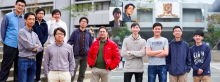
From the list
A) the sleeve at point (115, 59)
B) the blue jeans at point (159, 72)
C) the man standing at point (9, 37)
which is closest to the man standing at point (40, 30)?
the man standing at point (9, 37)

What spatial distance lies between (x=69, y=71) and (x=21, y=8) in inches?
56.6

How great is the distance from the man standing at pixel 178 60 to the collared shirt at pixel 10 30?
282cm

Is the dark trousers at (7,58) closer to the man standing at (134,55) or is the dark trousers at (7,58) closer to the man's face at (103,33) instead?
the man's face at (103,33)

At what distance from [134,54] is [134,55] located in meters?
0.03

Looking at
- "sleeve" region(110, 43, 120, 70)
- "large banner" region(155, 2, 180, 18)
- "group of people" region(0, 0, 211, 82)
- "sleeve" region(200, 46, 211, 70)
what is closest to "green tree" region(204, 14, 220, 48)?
"large banner" region(155, 2, 180, 18)

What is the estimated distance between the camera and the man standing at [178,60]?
16.5 ft

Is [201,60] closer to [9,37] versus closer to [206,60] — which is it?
[206,60]

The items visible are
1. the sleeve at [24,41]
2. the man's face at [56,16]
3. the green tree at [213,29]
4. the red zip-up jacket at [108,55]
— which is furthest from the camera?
the green tree at [213,29]

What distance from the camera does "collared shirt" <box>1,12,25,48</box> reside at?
15.7 ft

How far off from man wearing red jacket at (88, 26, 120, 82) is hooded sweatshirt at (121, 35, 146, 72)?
25cm

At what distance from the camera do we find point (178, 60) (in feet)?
16.5

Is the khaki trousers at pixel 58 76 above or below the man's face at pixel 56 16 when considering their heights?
below

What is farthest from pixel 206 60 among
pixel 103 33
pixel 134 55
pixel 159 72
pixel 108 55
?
pixel 103 33

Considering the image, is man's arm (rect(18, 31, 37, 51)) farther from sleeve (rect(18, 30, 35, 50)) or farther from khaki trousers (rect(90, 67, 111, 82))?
khaki trousers (rect(90, 67, 111, 82))
